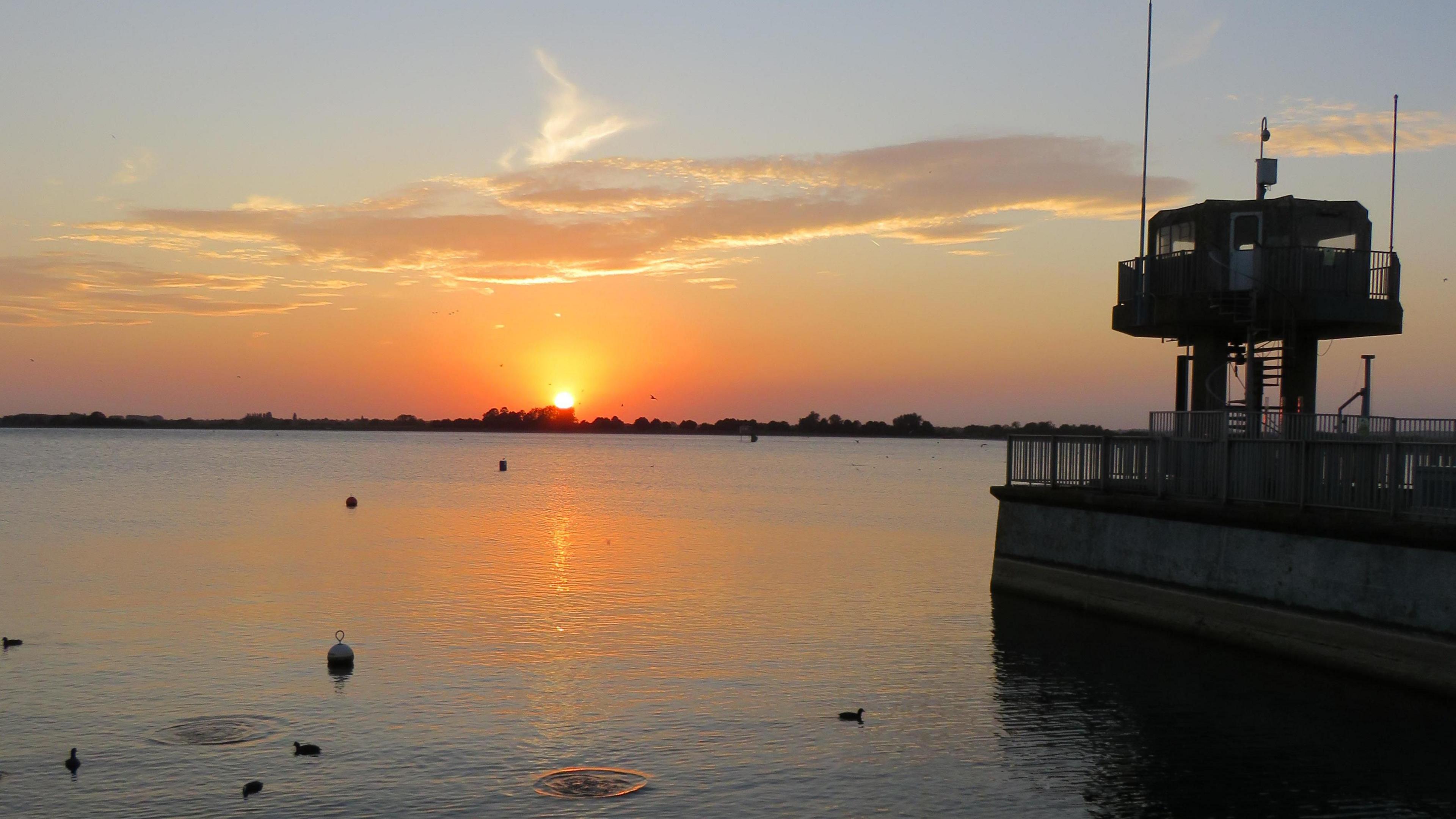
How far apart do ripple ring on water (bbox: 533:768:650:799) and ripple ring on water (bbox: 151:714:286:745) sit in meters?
3.94

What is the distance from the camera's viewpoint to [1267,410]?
25672 mm

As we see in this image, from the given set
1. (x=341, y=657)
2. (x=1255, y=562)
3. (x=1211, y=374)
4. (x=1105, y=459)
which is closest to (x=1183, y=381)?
(x=1211, y=374)

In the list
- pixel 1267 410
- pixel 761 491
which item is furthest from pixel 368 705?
pixel 761 491

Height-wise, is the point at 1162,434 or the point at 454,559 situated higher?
the point at 1162,434

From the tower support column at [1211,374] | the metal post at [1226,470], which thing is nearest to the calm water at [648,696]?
the metal post at [1226,470]

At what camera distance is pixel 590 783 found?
13.1 m

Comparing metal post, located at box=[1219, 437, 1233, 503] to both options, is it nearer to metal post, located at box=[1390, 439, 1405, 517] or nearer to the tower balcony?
metal post, located at box=[1390, 439, 1405, 517]

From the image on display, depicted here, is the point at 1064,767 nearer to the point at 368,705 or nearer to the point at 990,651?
the point at 990,651

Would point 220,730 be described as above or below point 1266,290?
below

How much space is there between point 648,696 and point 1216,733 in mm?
7505

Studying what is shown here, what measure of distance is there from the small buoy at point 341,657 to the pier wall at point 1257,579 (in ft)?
45.8

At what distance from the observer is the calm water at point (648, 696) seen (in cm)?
1284

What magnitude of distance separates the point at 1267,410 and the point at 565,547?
74.9 ft

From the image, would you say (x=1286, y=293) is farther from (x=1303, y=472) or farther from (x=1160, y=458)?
(x=1303, y=472)
